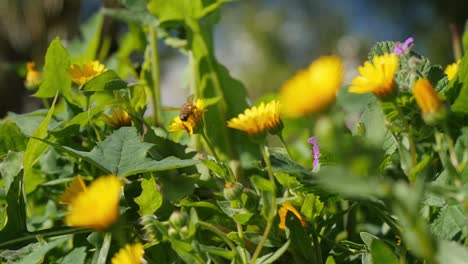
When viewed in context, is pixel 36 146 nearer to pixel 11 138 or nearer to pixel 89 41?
pixel 11 138

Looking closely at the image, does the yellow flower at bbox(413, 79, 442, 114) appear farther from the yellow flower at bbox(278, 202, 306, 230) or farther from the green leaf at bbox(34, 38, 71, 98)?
the green leaf at bbox(34, 38, 71, 98)

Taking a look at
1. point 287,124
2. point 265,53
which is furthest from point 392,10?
point 287,124

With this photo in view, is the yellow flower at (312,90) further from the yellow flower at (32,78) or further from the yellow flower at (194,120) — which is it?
the yellow flower at (32,78)

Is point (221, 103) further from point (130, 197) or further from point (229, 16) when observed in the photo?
point (229, 16)

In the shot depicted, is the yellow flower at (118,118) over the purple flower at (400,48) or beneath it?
beneath

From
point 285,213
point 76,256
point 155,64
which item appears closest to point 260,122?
point 285,213

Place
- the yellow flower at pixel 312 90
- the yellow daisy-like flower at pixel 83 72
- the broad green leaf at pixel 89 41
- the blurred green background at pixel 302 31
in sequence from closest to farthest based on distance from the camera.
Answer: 1. the yellow flower at pixel 312 90
2. the yellow daisy-like flower at pixel 83 72
3. the broad green leaf at pixel 89 41
4. the blurred green background at pixel 302 31

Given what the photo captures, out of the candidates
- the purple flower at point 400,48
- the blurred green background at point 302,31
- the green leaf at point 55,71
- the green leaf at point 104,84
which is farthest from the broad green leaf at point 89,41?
the blurred green background at point 302,31

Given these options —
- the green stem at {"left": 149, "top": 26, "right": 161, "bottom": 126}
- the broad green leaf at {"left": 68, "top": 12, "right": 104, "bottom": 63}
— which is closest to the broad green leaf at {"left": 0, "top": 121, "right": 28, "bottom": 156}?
the green stem at {"left": 149, "top": 26, "right": 161, "bottom": 126}
